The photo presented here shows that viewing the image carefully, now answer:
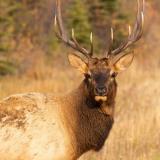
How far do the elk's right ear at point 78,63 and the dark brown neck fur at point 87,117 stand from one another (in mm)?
186

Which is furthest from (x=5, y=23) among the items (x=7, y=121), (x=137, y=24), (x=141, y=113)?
(x=7, y=121)

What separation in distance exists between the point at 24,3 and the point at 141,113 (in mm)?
8636

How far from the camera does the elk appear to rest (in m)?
8.67

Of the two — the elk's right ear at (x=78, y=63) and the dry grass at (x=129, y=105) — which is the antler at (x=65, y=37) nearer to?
the elk's right ear at (x=78, y=63)

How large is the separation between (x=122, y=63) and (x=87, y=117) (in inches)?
33.3

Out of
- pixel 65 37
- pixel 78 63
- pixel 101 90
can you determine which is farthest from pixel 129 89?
pixel 101 90

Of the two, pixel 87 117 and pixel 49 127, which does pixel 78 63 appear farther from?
pixel 49 127

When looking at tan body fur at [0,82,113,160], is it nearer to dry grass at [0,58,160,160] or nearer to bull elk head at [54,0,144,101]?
bull elk head at [54,0,144,101]

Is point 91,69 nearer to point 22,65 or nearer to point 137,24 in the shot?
point 137,24

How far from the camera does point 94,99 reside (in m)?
9.21

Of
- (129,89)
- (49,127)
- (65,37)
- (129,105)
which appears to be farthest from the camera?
(129,89)

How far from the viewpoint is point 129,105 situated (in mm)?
14234

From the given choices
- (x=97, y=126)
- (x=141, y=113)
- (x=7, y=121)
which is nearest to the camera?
(x=7, y=121)

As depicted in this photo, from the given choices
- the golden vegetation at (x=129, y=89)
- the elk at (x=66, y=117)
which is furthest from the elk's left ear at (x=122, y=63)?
the golden vegetation at (x=129, y=89)
